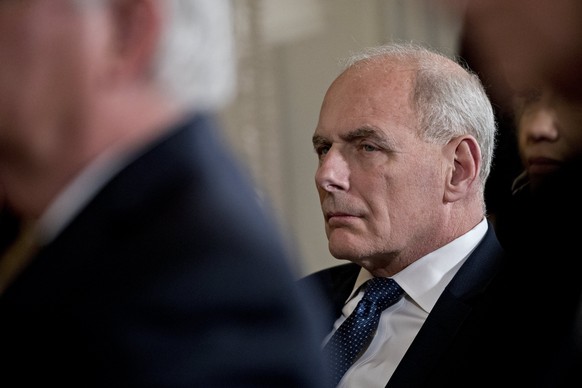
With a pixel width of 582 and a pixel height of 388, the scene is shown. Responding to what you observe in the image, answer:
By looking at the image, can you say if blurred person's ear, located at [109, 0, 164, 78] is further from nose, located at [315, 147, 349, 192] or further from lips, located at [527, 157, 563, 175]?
nose, located at [315, 147, 349, 192]

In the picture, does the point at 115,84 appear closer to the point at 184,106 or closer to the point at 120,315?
the point at 184,106

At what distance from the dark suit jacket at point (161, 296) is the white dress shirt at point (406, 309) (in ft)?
5.13

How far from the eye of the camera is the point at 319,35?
479 cm

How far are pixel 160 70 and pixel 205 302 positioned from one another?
251 mm

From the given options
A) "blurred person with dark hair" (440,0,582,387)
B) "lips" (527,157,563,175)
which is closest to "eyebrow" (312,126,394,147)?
"blurred person with dark hair" (440,0,582,387)

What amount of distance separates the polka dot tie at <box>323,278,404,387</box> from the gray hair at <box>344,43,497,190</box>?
1.47 ft

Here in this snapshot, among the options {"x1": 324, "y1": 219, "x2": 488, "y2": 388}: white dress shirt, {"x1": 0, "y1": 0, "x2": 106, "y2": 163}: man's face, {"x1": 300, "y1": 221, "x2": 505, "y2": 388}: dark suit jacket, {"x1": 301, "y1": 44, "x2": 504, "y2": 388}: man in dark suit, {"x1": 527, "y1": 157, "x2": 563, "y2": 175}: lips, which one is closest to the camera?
{"x1": 0, "y1": 0, "x2": 106, "y2": 163}: man's face

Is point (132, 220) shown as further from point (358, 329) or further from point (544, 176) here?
point (358, 329)

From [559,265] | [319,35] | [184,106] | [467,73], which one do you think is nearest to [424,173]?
[467,73]

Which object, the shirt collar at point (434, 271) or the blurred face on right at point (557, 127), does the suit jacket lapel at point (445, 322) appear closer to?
the shirt collar at point (434, 271)

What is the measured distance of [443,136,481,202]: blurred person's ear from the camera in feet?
9.10

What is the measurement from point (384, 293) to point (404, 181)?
12.5 inches

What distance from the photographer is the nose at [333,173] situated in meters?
2.74

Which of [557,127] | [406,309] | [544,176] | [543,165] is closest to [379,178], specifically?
[406,309]
